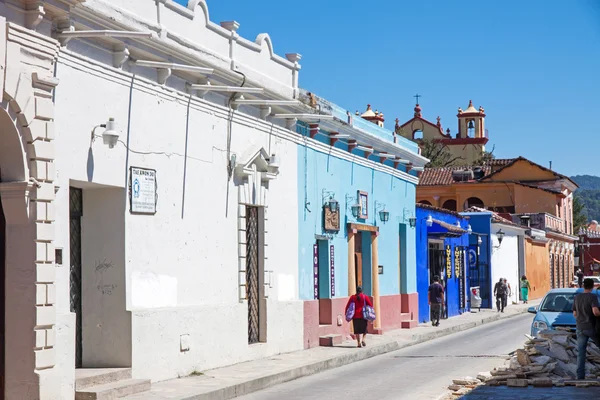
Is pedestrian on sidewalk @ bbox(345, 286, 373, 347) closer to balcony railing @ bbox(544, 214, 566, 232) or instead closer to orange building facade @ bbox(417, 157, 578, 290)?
balcony railing @ bbox(544, 214, 566, 232)

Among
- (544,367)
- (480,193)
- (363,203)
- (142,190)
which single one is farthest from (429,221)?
(480,193)

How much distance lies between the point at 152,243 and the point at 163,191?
0.91 m

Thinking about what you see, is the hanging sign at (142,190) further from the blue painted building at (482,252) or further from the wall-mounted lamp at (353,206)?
the blue painted building at (482,252)

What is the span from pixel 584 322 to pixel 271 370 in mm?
5303

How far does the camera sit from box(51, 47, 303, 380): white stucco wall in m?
14.3

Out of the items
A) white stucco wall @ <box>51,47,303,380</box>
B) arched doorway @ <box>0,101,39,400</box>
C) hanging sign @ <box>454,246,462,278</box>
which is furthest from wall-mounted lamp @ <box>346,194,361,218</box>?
hanging sign @ <box>454,246,462,278</box>

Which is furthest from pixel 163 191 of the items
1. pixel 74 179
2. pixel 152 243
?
pixel 74 179

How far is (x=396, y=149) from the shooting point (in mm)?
30594

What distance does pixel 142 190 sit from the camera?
52.3 ft

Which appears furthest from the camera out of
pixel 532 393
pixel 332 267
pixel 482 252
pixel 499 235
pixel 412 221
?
pixel 499 235

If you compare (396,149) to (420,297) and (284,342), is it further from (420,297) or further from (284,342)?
(284,342)

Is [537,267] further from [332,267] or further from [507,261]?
[332,267]

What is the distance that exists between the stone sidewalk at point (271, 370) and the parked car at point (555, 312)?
3829 mm

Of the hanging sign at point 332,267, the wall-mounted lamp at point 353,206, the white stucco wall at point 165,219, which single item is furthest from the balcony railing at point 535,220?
the white stucco wall at point 165,219
